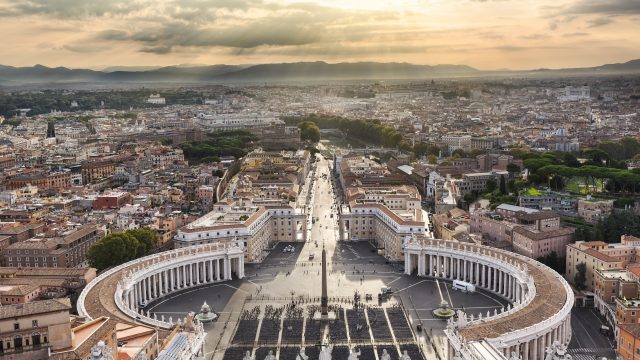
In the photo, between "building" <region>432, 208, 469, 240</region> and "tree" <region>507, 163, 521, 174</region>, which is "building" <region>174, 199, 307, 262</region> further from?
"tree" <region>507, 163, 521, 174</region>

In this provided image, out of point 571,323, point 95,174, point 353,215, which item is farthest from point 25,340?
point 95,174

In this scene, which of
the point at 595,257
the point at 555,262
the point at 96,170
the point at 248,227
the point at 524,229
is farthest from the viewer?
the point at 96,170

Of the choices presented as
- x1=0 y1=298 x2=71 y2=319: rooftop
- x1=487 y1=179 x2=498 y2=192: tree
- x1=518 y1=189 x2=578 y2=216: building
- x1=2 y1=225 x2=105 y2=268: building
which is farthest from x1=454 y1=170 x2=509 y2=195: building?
x1=0 y1=298 x2=71 y2=319: rooftop

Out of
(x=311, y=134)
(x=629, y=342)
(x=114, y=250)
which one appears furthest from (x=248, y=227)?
(x=311, y=134)

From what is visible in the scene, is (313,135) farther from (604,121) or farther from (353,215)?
(353,215)

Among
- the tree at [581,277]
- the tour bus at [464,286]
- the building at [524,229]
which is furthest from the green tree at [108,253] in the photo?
the tree at [581,277]

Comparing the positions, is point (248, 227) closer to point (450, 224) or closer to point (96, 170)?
point (450, 224)
